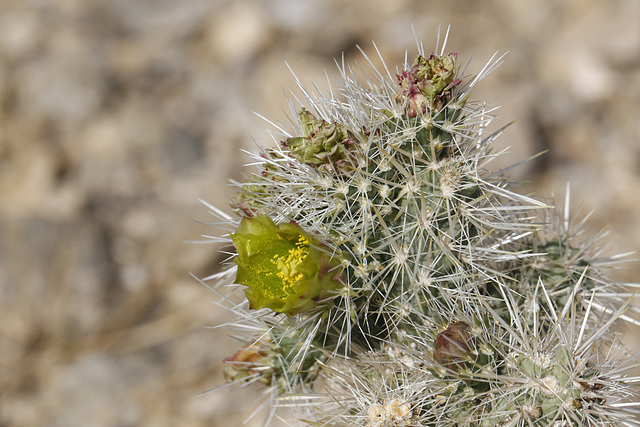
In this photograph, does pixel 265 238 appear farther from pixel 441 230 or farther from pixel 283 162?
pixel 441 230

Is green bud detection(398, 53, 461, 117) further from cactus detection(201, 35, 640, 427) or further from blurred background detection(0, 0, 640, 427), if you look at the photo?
blurred background detection(0, 0, 640, 427)

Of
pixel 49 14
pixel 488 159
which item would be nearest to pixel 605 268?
pixel 488 159

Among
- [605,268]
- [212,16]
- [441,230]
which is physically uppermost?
[212,16]

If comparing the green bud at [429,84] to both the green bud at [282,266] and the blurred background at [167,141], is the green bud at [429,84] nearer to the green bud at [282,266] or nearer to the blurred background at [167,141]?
the green bud at [282,266]

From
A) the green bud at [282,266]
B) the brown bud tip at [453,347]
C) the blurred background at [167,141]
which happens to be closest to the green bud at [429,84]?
the green bud at [282,266]

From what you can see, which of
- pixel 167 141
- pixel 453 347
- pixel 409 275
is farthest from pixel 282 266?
pixel 167 141

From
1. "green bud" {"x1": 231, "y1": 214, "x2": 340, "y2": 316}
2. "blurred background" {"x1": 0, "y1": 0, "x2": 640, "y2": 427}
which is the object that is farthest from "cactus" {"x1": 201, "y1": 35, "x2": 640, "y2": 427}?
"blurred background" {"x1": 0, "y1": 0, "x2": 640, "y2": 427}

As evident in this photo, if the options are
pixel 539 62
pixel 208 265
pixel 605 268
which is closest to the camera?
pixel 605 268
